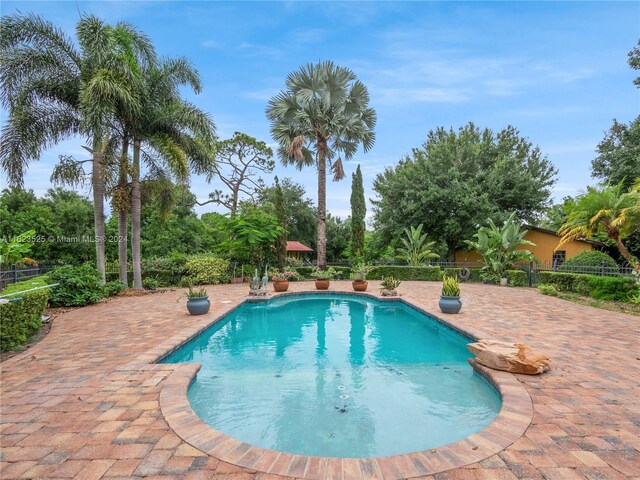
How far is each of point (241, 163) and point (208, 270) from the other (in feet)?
50.8

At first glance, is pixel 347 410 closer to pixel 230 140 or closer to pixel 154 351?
pixel 154 351

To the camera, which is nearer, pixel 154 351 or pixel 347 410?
pixel 347 410

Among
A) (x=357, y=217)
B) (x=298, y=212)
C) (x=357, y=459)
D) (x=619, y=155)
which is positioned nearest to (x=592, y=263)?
(x=619, y=155)

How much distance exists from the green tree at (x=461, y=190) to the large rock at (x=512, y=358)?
1586 centimetres

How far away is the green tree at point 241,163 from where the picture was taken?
1109 inches

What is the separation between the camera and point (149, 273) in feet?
50.8

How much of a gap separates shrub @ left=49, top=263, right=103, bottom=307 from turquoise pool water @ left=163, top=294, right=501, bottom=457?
15.8 ft

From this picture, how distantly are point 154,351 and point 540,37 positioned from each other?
42.5ft

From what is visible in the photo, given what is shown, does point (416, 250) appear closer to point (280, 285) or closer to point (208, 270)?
point (280, 285)

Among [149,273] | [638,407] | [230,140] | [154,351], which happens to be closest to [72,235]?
[149,273]

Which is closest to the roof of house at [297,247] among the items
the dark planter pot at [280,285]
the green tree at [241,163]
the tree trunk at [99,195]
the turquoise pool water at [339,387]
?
the green tree at [241,163]

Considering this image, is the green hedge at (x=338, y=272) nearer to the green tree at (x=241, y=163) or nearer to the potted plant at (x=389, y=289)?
the potted plant at (x=389, y=289)

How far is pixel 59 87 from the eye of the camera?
36.1 feet

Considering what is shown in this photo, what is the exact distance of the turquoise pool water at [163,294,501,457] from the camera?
345cm
